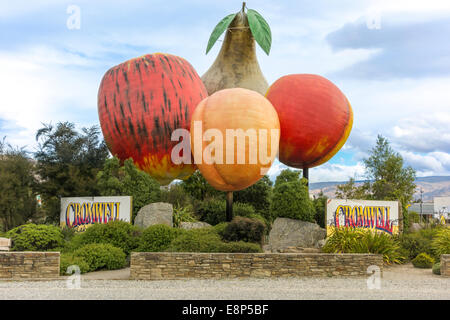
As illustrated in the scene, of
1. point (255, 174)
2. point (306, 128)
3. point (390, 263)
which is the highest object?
point (306, 128)

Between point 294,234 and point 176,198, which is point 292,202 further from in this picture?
point 176,198

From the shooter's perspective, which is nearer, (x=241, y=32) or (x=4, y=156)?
(x=4, y=156)

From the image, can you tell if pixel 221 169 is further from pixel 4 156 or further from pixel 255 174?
pixel 4 156

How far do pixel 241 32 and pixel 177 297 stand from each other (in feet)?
65.4

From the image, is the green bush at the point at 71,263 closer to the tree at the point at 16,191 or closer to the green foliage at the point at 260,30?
the tree at the point at 16,191

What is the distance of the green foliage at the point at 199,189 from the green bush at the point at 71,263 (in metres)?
10.1

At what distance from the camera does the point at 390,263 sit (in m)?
15.5

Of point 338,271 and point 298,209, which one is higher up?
point 298,209

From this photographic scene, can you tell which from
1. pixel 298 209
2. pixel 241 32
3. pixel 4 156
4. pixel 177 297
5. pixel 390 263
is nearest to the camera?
pixel 177 297

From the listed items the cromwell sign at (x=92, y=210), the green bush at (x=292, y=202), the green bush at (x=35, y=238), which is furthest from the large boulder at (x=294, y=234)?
the green bush at (x=35, y=238)

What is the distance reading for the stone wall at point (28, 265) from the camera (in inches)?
494

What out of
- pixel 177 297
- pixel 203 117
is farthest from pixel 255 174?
pixel 177 297

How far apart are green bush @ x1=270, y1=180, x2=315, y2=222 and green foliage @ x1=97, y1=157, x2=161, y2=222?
5311 millimetres

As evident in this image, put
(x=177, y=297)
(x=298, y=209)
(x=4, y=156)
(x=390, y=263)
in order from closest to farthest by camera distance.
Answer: (x=177, y=297) → (x=390, y=263) → (x=298, y=209) → (x=4, y=156)
